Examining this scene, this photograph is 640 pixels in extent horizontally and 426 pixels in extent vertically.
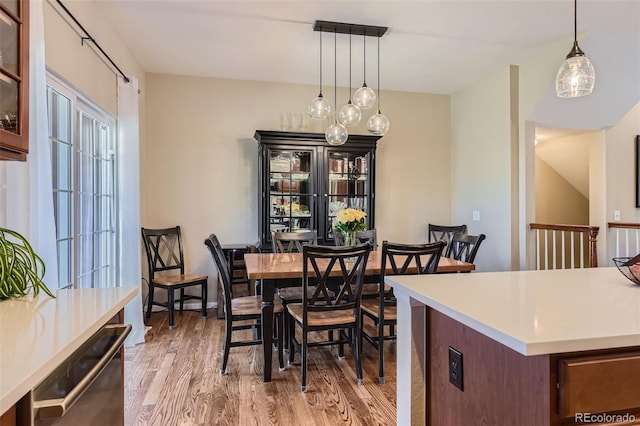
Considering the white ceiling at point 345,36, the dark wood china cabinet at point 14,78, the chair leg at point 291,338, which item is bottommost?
the chair leg at point 291,338

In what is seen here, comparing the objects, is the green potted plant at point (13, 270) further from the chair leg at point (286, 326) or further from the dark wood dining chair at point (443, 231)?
the dark wood dining chair at point (443, 231)

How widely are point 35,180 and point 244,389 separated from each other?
5.63 feet

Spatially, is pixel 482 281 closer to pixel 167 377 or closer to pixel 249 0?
pixel 167 377

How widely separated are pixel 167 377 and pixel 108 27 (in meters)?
2.84


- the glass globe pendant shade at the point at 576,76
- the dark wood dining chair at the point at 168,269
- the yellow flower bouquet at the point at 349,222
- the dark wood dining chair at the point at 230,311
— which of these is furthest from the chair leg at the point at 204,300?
the glass globe pendant shade at the point at 576,76

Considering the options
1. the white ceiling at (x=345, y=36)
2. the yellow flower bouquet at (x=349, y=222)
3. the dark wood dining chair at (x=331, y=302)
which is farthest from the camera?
the yellow flower bouquet at (x=349, y=222)

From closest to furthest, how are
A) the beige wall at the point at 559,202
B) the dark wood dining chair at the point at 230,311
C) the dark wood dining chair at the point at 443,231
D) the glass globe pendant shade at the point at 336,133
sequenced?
1. the dark wood dining chair at the point at 230,311
2. the glass globe pendant shade at the point at 336,133
3. the dark wood dining chair at the point at 443,231
4. the beige wall at the point at 559,202

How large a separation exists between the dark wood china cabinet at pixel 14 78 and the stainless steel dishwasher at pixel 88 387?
0.75 m

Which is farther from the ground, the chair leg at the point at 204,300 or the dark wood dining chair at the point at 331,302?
the dark wood dining chair at the point at 331,302

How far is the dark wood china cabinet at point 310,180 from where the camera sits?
425cm

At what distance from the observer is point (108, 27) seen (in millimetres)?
3111

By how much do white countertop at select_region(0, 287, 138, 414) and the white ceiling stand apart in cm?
236

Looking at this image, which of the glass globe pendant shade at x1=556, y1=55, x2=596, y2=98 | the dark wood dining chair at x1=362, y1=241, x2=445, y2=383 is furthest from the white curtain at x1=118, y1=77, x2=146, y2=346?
the glass globe pendant shade at x1=556, y1=55, x2=596, y2=98

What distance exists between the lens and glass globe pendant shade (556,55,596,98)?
197 cm
